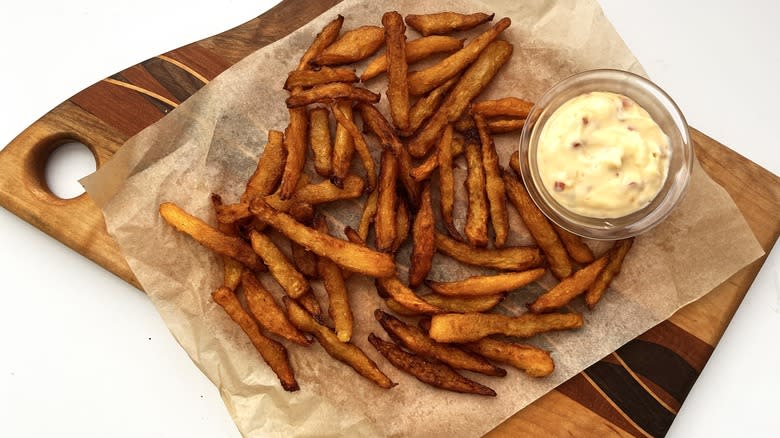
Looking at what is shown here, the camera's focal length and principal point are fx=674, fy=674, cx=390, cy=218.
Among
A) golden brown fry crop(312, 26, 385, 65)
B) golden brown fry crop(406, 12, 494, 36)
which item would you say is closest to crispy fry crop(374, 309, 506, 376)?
golden brown fry crop(312, 26, 385, 65)

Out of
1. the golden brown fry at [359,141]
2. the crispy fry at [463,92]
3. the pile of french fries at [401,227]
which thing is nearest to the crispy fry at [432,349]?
the pile of french fries at [401,227]

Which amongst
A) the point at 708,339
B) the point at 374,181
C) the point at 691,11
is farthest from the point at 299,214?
the point at 691,11

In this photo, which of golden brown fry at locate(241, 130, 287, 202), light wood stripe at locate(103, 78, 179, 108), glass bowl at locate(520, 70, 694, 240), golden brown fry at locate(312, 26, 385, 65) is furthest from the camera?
light wood stripe at locate(103, 78, 179, 108)

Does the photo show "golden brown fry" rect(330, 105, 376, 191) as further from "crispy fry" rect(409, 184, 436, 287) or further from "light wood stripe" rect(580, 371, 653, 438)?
"light wood stripe" rect(580, 371, 653, 438)

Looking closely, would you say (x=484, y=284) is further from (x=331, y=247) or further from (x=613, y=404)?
(x=613, y=404)

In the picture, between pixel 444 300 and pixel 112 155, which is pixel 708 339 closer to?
pixel 444 300

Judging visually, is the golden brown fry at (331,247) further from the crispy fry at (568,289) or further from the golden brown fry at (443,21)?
the golden brown fry at (443,21)

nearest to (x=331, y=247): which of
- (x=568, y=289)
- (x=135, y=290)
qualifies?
(x=568, y=289)
